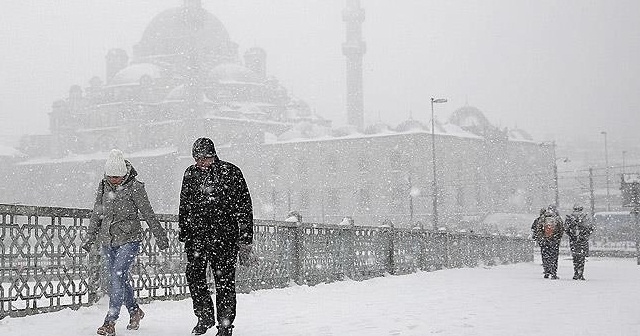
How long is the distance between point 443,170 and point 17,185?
37014 millimetres

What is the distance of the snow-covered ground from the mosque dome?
184 ft

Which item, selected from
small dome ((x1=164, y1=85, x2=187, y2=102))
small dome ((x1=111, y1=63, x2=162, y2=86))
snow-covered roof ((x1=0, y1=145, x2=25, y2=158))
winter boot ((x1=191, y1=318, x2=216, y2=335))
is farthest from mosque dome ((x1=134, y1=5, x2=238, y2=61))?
winter boot ((x1=191, y1=318, x2=216, y2=335))

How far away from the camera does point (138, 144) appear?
62.4 metres

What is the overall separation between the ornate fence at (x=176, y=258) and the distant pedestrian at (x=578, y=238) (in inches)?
110

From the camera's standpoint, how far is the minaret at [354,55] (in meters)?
61.9

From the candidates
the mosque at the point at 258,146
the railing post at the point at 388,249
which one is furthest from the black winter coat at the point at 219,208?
the mosque at the point at 258,146

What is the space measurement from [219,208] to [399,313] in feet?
7.81

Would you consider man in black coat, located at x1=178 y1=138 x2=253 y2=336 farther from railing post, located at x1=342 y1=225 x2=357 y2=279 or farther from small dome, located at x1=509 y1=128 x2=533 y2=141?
small dome, located at x1=509 y1=128 x2=533 y2=141

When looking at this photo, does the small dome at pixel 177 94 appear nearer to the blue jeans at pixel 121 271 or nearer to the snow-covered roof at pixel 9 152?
the snow-covered roof at pixel 9 152

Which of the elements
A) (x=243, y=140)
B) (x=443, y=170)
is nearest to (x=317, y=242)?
(x=443, y=170)

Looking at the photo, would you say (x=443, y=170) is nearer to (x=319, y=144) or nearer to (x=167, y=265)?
(x=319, y=144)

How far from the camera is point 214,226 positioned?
5453mm

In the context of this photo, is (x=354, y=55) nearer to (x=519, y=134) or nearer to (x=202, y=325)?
(x=519, y=134)

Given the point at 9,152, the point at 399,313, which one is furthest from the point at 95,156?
the point at 399,313
